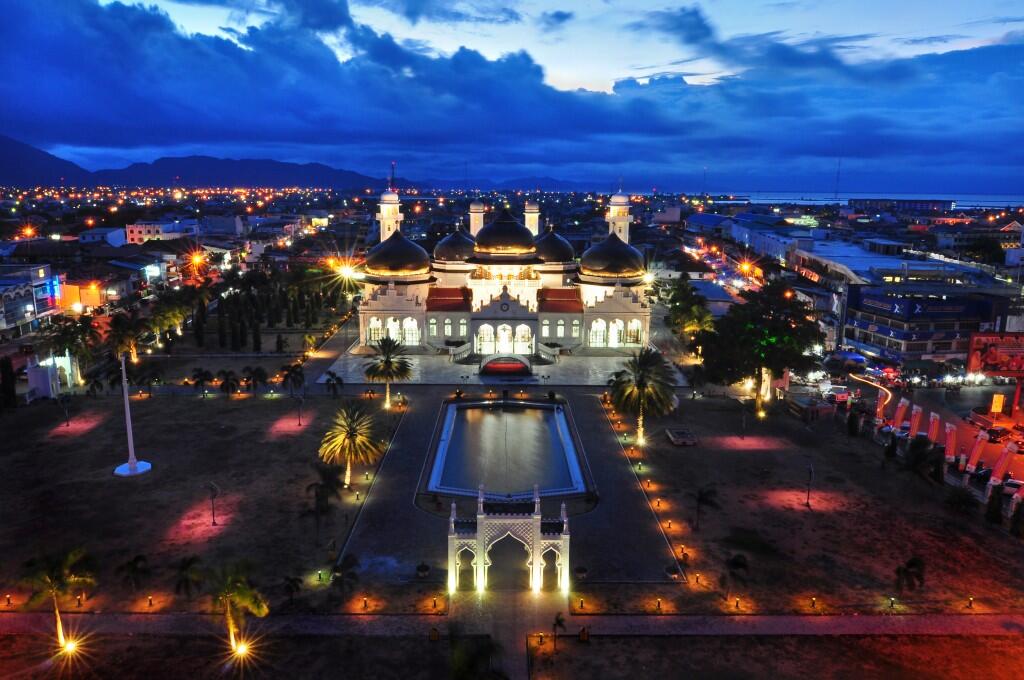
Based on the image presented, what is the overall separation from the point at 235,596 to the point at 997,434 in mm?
43407

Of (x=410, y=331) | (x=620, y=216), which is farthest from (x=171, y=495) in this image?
(x=620, y=216)

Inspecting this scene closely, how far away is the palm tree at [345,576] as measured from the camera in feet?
85.5

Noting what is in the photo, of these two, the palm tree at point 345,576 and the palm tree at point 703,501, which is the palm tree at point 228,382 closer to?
the palm tree at point 345,576

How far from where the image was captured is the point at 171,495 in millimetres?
34875

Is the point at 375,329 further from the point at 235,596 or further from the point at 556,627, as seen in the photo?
the point at 556,627

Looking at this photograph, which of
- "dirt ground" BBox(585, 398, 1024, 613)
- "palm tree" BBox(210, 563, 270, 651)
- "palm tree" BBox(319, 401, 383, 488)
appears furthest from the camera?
"palm tree" BBox(319, 401, 383, 488)

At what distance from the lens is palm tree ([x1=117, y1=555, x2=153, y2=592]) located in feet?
84.4

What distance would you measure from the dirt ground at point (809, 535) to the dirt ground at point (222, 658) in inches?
266

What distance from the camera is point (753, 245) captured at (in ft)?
466

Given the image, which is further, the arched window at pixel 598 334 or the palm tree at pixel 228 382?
the arched window at pixel 598 334

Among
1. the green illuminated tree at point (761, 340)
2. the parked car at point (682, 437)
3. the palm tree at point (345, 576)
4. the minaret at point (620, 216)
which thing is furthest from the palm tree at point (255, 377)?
the minaret at point (620, 216)

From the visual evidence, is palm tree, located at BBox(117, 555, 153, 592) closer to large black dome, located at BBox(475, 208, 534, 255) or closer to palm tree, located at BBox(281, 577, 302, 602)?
palm tree, located at BBox(281, 577, 302, 602)

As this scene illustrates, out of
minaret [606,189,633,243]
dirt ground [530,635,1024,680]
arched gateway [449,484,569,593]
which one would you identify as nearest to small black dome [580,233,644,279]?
minaret [606,189,633,243]

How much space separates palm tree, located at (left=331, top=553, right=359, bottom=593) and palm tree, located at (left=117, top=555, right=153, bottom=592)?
275 inches
